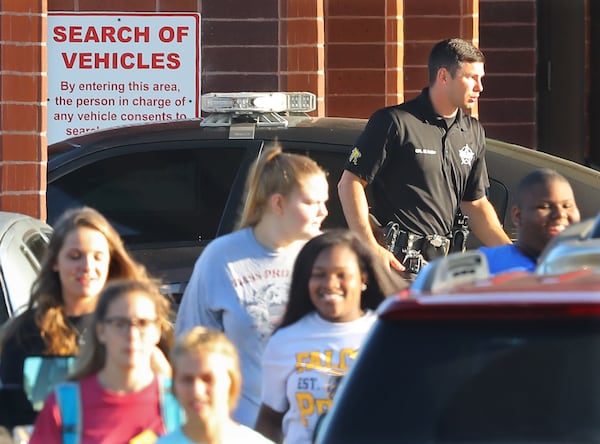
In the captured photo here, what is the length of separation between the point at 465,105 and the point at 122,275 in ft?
8.95

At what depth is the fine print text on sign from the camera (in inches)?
454

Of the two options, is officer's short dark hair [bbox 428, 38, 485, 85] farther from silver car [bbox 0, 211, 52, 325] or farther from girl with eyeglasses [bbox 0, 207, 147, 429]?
girl with eyeglasses [bbox 0, 207, 147, 429]

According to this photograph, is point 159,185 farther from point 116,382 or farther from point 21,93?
point 116,382

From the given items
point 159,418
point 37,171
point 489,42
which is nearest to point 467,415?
point 159,418

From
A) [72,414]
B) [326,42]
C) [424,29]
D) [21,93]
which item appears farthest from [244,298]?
[424,29]

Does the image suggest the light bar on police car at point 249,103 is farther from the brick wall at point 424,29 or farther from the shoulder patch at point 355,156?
the brick wall at point 424,29

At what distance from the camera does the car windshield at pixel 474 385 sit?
3604 mm

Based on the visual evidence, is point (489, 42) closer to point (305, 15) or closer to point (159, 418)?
point (305, 15)

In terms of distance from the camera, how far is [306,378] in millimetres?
5211

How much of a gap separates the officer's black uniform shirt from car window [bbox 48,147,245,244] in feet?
3.43

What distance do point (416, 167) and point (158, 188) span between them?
1.56 m

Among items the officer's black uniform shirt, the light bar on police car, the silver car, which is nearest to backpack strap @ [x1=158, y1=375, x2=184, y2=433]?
the silver car

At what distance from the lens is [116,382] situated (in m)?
4.82

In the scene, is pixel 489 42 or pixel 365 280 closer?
pixel 365 280
